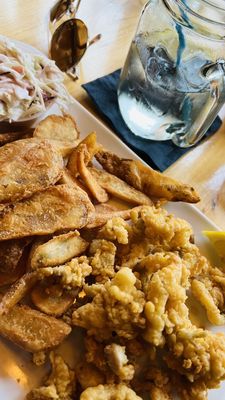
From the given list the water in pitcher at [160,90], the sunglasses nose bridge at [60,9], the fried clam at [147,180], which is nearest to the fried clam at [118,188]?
the fried clam at [147,180]

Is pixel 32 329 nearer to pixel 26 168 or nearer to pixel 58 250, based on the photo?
pixel 58 250

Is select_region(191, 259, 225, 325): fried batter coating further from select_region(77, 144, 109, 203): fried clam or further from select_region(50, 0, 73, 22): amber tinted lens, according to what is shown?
select_region(50, 0, 73, 22): amber tinted lens

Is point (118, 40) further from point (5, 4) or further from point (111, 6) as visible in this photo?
point (5, 4)

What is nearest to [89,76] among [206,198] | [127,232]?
[206,198]

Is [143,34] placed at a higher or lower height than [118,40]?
higher

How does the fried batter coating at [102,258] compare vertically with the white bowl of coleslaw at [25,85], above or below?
below

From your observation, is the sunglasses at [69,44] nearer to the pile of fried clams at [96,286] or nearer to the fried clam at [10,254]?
the pile of fried clams at [96,286]
